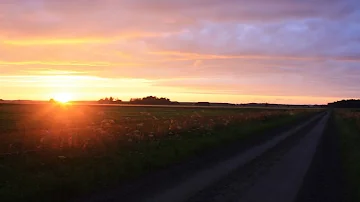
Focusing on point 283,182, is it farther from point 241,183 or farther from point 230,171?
point 230,171

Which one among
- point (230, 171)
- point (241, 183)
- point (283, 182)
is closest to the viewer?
point (241, 183)

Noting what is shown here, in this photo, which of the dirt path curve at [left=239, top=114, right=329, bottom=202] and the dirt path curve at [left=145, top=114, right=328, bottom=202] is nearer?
the dirt path curve at [left=145, top=114, right=328, bottom=202]

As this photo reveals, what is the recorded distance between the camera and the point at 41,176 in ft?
42.7

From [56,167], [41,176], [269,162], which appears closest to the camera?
[41,176]

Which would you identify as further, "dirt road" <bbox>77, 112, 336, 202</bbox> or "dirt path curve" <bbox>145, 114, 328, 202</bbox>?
"dirt path curve" <bbox>145, 114, 328, 202</bbox>

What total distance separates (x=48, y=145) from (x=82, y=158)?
388 centimetres

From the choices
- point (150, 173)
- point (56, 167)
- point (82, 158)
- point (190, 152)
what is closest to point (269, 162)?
point (190, 152)

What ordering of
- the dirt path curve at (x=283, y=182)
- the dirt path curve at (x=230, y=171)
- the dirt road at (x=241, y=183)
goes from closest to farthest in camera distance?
1. the dirt road at (x=241, y=183)
2. the dirt path curve at (x=230, y=171)
3. the dirt path curve at (x=283, y=182)

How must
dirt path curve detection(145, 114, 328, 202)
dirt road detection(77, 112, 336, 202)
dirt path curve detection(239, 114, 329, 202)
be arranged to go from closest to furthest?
1. dirt road detection(77, 112, 336, 202)
2. dirt path curve detection(145, 114, 328, 202)
3. dirt path curve detection(239, 114, 329, 202)

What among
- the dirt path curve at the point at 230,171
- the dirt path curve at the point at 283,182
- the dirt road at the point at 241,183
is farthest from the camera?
the dirt path curve at the point at 283,182

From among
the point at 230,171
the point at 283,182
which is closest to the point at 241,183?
the point at 283,182

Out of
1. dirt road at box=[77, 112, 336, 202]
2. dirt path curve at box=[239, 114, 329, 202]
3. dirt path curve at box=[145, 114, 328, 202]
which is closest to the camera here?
dirt road at box=[77, 112, 336, 202]

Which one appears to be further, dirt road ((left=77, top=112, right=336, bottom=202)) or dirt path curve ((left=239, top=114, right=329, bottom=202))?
dirt path curve ((left=239, top=114, right=329, bottom=202))

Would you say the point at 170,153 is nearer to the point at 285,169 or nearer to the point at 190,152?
the point at 190,152
